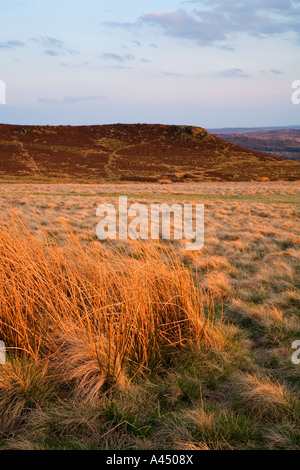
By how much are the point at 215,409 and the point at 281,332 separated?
1.60 meters

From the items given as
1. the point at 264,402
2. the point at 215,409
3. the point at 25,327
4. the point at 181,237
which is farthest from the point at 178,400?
the point at 181,237

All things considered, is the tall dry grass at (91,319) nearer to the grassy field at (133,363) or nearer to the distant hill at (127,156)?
the grassy field at (133,363)

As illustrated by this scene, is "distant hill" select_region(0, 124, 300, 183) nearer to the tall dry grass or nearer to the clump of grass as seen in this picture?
the tall dry grass

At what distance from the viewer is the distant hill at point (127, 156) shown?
51000 mm

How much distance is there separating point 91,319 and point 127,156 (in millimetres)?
64672

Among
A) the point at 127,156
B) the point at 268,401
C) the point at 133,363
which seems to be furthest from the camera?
the point at 127,156

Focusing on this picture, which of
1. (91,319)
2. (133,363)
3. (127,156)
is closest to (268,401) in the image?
(133,363)

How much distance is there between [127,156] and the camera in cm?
6612

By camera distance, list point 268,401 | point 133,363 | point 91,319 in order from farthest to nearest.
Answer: point 91,319 < point 133,363 < point 268,401

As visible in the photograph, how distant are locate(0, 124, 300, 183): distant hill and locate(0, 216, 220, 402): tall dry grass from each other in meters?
41.9

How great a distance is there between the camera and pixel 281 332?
3850mm

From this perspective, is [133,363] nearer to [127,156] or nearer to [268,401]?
[268,401]

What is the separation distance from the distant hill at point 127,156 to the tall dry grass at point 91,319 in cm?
4192
